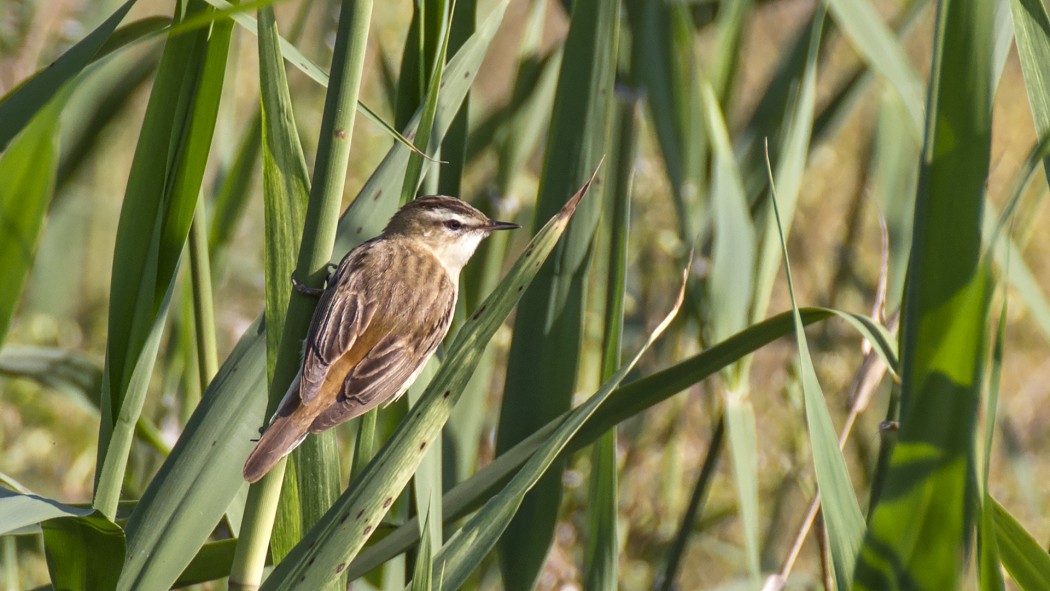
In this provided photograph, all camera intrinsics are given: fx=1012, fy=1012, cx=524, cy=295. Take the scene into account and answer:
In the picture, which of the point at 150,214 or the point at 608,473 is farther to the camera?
the point at 608,473

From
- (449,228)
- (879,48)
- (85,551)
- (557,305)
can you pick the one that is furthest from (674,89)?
(85,551)

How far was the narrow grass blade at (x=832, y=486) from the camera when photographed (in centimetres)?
130

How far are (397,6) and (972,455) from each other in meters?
2.71

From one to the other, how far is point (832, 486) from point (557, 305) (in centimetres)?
57

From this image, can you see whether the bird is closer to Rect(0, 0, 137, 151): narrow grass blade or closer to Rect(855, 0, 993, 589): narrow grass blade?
Rect(0, 0, 137, 151): narrow grass blade

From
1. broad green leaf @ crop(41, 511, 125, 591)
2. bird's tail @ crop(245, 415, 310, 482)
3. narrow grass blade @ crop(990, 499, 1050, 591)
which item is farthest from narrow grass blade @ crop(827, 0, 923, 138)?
broad green leaf @ crop(41, 511, 125, 591)

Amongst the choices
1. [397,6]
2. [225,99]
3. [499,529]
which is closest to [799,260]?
[397,6]

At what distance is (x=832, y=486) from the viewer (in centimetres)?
131

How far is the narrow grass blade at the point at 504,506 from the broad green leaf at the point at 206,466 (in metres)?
0.32

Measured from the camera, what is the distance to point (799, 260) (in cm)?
396

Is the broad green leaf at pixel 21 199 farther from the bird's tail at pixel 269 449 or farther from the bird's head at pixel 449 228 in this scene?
the bird's head at pixel 449 228

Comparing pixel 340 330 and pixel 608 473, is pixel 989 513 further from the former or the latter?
pixel 340 330

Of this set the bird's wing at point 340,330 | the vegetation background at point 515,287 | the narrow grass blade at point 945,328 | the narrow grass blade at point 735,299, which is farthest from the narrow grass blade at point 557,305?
the narrow grass blade at point 945,328

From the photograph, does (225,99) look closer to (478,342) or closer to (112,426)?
(112,426)
